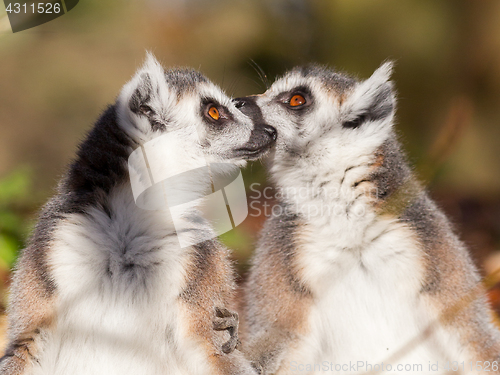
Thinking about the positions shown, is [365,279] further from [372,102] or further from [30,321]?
[30,321]

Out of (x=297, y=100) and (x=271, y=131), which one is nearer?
(x=271, y=131)

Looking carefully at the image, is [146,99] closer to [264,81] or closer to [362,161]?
[362,161]

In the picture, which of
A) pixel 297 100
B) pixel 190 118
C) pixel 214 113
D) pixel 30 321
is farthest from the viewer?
pixel 297 100

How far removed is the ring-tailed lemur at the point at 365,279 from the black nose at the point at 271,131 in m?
0.20

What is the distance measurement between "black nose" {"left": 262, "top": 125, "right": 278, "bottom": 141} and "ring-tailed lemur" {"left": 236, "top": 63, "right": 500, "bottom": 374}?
7.9 inches

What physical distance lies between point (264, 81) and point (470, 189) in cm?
219

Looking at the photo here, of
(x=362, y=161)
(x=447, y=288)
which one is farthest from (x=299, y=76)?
(x=447, y=288)

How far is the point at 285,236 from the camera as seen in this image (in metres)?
2.38

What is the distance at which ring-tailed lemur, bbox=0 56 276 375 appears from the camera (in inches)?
68.5

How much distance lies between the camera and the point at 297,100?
8.66 ft

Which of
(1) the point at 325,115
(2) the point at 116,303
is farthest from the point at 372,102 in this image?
(2) the point at 116,303

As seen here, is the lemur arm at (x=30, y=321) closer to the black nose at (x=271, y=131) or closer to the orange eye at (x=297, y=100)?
the black nose at (x=271, y=131)

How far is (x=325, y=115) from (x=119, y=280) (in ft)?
4.81

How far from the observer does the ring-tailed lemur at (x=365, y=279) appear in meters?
2.13
